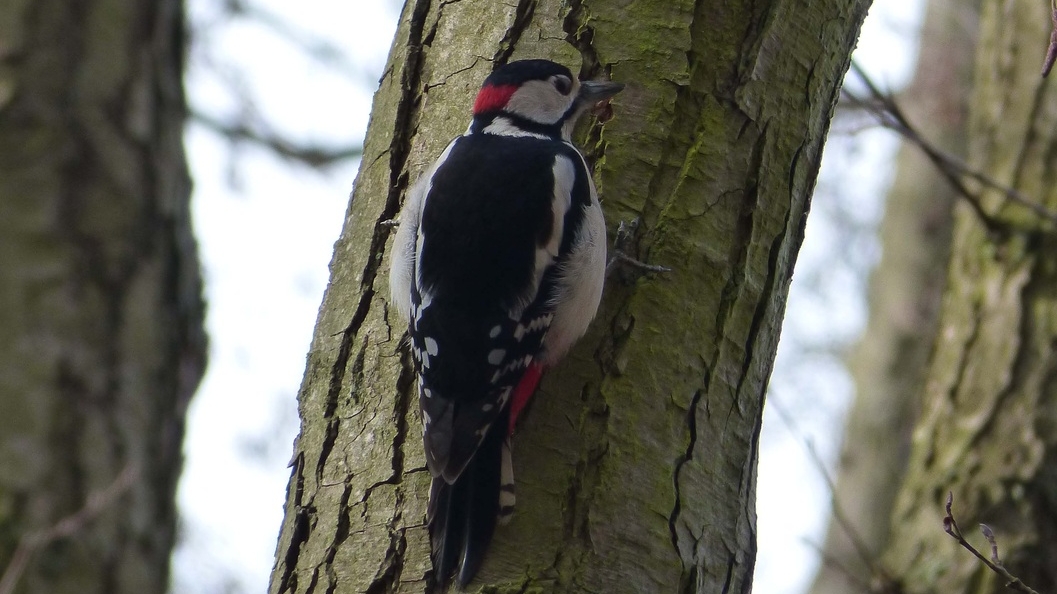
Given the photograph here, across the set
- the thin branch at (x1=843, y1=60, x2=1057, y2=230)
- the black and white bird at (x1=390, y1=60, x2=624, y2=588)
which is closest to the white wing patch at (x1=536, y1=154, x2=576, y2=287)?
the black and white bird at (x1=390, y1=60, x2=624, y2=588)

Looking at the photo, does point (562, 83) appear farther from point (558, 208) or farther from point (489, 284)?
point (489, 284)

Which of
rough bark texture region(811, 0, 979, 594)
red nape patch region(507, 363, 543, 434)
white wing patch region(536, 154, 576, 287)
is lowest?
red nape patch region(507, 363, 543, 434)

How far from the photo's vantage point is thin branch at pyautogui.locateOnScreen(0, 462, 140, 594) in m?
3.06

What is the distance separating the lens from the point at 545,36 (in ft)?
9.30

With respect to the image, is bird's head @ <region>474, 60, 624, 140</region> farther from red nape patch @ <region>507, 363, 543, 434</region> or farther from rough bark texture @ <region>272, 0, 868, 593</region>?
red nape patch @ <region>507, 363, 543, 434</region>

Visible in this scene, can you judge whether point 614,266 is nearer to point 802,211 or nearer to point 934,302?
point 802,211

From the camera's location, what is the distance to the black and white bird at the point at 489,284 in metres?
2.35

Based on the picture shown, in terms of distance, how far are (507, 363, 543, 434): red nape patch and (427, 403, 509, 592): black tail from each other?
0.13m

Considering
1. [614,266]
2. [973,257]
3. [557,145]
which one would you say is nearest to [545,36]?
[557,145]

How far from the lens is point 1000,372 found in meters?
3.89

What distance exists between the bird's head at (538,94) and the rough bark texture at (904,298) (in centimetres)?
456

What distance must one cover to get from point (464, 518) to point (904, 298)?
6528 mm

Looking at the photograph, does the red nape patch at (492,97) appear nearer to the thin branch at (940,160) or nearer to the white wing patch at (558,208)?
the white wing patch at (558,208)

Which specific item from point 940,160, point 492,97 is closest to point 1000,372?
point 940,160
